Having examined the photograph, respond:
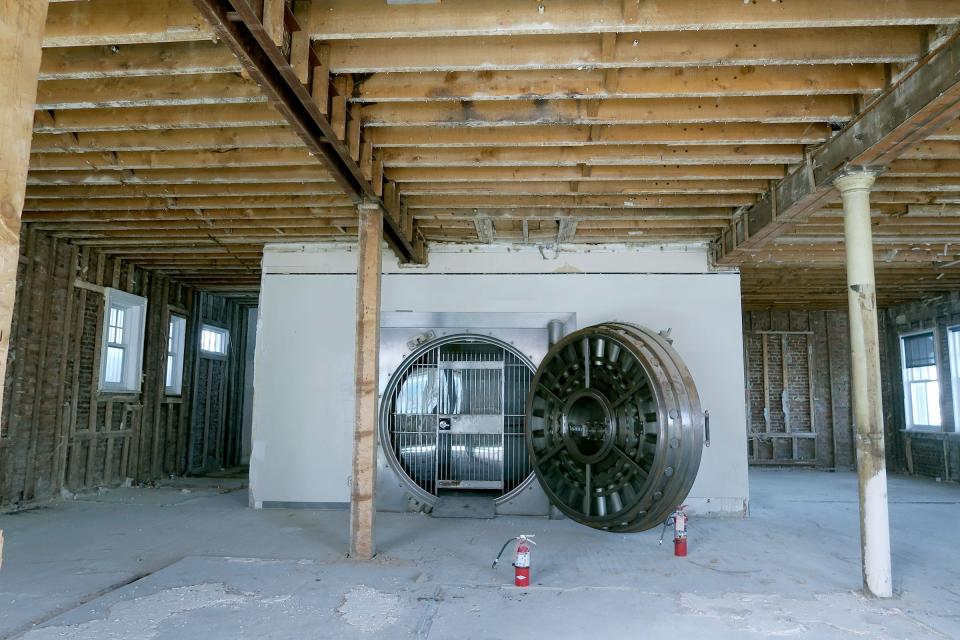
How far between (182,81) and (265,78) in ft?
3.38

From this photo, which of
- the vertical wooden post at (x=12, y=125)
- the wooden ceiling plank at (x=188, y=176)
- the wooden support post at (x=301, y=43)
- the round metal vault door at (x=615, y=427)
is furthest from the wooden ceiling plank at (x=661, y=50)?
the vertical wooden post at (x=12, y=125)

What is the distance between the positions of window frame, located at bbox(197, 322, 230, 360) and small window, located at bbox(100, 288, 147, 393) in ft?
4.27

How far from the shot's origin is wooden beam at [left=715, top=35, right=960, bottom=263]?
302 centimetres

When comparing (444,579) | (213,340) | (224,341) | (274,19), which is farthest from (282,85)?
(224,341)

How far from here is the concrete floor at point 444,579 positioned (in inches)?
124

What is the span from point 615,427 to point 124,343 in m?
6.07

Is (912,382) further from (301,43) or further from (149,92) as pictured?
(149,92)

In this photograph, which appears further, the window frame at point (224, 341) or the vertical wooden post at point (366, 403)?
the window frame at point (224, 341)

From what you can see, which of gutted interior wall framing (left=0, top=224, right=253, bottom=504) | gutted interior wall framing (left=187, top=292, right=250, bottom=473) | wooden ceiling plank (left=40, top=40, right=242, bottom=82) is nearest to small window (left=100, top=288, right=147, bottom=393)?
gutted interior wall framing (left=0, top=224, right=253, bottom=504)

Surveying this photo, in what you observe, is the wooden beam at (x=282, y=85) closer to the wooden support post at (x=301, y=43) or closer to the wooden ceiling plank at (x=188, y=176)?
the wooden support post at (x=301, y=43)

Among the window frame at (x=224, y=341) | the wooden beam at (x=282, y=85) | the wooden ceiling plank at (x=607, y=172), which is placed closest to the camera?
the wooden beam at (x=282, y=85)

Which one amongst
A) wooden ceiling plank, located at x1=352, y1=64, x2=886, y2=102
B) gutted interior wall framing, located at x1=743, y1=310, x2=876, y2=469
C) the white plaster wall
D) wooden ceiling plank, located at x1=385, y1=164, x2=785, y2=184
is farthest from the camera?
gutted interior wall framing, located at x1=743, y1=310, x2=876, y2=469

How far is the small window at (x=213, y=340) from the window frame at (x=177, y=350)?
1.48ft

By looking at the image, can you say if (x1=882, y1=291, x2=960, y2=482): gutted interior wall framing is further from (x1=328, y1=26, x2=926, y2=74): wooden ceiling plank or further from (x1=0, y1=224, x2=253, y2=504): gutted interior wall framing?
A: (x1=0, y1=224, x2=253, y2=504): gutted interior wall framing
